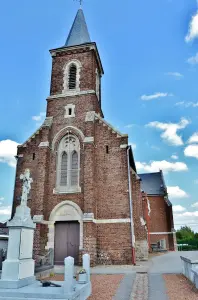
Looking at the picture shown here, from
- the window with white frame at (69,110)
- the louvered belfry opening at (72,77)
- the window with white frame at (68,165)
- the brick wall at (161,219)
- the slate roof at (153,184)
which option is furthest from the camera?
the slate roof at (153,184)

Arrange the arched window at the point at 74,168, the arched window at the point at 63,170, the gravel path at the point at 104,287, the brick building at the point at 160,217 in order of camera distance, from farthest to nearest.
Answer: the brick building at the point at 160,217, the arched window at the point at 63,170, the arched window at the point at 74,168, the gravel path at the point at 104,287

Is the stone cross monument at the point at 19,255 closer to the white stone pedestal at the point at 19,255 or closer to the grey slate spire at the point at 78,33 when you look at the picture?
the white stone pedestal at the point at 19,255

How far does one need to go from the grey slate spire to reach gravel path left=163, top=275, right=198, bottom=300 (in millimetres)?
18654

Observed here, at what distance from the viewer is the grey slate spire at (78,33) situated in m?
21.9

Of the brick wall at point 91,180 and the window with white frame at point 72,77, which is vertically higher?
the window with white frame at point 72,77

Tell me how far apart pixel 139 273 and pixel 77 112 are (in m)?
11.6

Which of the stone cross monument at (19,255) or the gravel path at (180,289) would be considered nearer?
the gravel path at (180,289)

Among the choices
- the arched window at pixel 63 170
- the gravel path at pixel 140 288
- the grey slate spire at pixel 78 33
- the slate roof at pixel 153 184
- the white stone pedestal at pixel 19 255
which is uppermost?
the grey slate spire at pixel 78 33

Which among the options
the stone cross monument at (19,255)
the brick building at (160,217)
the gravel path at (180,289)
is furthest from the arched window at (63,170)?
the brick building at (160,217)

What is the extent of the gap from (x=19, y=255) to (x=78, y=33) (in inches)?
816

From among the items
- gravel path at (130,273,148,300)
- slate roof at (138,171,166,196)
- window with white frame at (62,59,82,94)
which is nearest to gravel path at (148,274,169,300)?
gravel path at (130,273,148,300)

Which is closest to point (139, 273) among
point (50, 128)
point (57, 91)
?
point (50, 128)

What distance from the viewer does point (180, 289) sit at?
8.16m

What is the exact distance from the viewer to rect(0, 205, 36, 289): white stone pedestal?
727 cm
